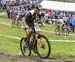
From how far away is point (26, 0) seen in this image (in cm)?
5091

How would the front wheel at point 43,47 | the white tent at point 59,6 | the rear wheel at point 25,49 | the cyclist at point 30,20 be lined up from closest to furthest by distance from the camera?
1. the front wheel at point 43,47
2. the cyclist at point 30,20
3. the rear wheel at point 25,49
4. the white tent at point 59,6

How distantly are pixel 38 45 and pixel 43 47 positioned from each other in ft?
0.74

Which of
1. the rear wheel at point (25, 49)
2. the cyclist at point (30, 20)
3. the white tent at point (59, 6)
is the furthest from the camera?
the white tent at point (59, 6)

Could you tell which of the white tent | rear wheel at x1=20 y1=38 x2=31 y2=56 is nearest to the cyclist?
rear wheel at x1=20 y1=38 x2=31 y2=56

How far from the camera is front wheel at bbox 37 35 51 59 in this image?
33.0ft

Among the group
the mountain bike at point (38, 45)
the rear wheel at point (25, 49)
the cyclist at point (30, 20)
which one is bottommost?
the rear wheel at point (25, 49)

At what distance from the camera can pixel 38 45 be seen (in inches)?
410

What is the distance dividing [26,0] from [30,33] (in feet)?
133

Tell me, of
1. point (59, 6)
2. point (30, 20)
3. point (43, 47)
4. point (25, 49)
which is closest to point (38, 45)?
point (43, 47)

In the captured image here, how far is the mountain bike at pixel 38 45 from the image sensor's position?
10073 mm

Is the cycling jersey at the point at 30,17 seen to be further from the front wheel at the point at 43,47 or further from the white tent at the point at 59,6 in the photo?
the white tent at the point at 59,6

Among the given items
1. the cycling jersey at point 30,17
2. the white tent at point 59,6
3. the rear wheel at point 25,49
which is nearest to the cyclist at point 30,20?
the cycling jersey at point 30,17

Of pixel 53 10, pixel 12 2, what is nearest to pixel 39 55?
pixel 53 10

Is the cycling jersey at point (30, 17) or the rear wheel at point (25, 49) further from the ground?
the cycling jersey at point (30, 17)
